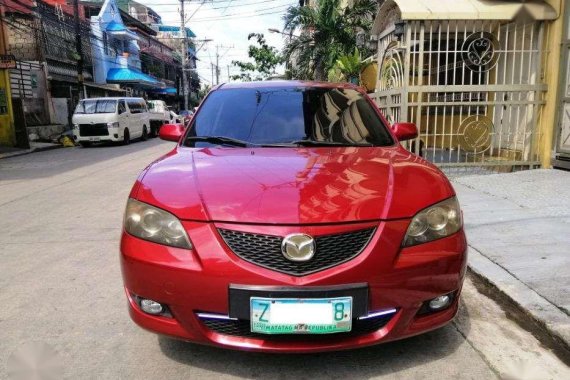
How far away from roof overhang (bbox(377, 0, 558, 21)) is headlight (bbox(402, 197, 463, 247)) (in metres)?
5.78

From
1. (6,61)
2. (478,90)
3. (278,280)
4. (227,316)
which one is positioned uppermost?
(6,61)

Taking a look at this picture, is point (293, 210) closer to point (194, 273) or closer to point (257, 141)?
point (194, 273)

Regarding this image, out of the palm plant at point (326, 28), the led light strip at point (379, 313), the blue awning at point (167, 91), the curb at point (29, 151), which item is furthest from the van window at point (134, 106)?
the blue awning at point (167, 91)

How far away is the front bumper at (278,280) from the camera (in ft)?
7.07

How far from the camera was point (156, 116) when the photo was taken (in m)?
24.0

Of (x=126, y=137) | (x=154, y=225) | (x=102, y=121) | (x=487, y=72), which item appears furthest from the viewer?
(x=126, y=137)

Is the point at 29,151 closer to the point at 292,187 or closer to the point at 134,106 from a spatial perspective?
the point at 134,106

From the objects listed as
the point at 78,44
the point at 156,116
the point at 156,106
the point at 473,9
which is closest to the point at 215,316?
the point at 473,9

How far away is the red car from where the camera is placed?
2.15m

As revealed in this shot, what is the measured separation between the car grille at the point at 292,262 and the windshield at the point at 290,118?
1227 millimetres

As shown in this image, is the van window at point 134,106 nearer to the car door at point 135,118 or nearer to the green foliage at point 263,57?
the car door at point 135,118

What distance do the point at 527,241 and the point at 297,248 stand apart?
308cm

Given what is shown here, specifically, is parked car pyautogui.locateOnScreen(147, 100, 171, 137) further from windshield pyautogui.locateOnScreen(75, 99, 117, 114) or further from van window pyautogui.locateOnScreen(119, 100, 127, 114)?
windshield pyautogui.locateOnScreen(75, 99, 117, 114)

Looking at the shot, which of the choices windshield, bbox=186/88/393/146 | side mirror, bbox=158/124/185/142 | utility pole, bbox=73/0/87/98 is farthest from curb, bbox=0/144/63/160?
windshield, bbox=186/88/393/146
